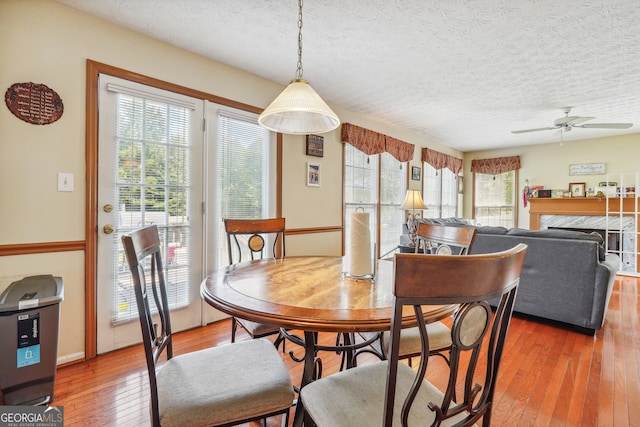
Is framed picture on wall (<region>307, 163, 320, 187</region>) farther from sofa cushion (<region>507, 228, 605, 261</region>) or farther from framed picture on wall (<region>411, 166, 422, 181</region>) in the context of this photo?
framed picture on wall (<region>411, 166, 422, 181</region>)

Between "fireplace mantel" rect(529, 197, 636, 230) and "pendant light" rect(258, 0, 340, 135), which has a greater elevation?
"pendant light" rect(258, 0, 340, 135)

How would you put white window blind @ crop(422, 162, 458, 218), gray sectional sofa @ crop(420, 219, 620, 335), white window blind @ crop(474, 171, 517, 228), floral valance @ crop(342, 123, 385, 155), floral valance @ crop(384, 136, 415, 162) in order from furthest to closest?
A: white window blind @ crop(474, 171, 517, 228) < white window blind @ crop(422, 162, 458, 218) < floral valance @ crop(384, 136, 415, 162) < floral valance @ crop(342, 123, 385, 155) < gray sectional sofa @ crop(420, 219, 620, 335)

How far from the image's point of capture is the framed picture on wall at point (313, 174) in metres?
3.50

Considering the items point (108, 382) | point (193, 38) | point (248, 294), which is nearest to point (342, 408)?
point (248, 294)

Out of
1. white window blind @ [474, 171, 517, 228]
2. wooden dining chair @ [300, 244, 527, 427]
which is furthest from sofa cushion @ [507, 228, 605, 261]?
white window blind @ [474, 171, 517, 228]

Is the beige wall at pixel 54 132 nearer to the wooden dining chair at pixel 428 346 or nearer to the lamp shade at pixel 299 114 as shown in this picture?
the lamp shade at pixel 299 114

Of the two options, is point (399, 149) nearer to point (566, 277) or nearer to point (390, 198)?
point (390, 198)

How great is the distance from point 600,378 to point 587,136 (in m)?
5.04

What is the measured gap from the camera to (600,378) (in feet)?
6.29

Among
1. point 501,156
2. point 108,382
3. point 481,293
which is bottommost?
point 108,382

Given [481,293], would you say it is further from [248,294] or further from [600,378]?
[600,378]

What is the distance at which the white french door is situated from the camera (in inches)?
84.3

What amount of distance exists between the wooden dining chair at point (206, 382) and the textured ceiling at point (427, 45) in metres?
1.67

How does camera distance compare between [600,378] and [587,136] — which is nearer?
[600,378]
